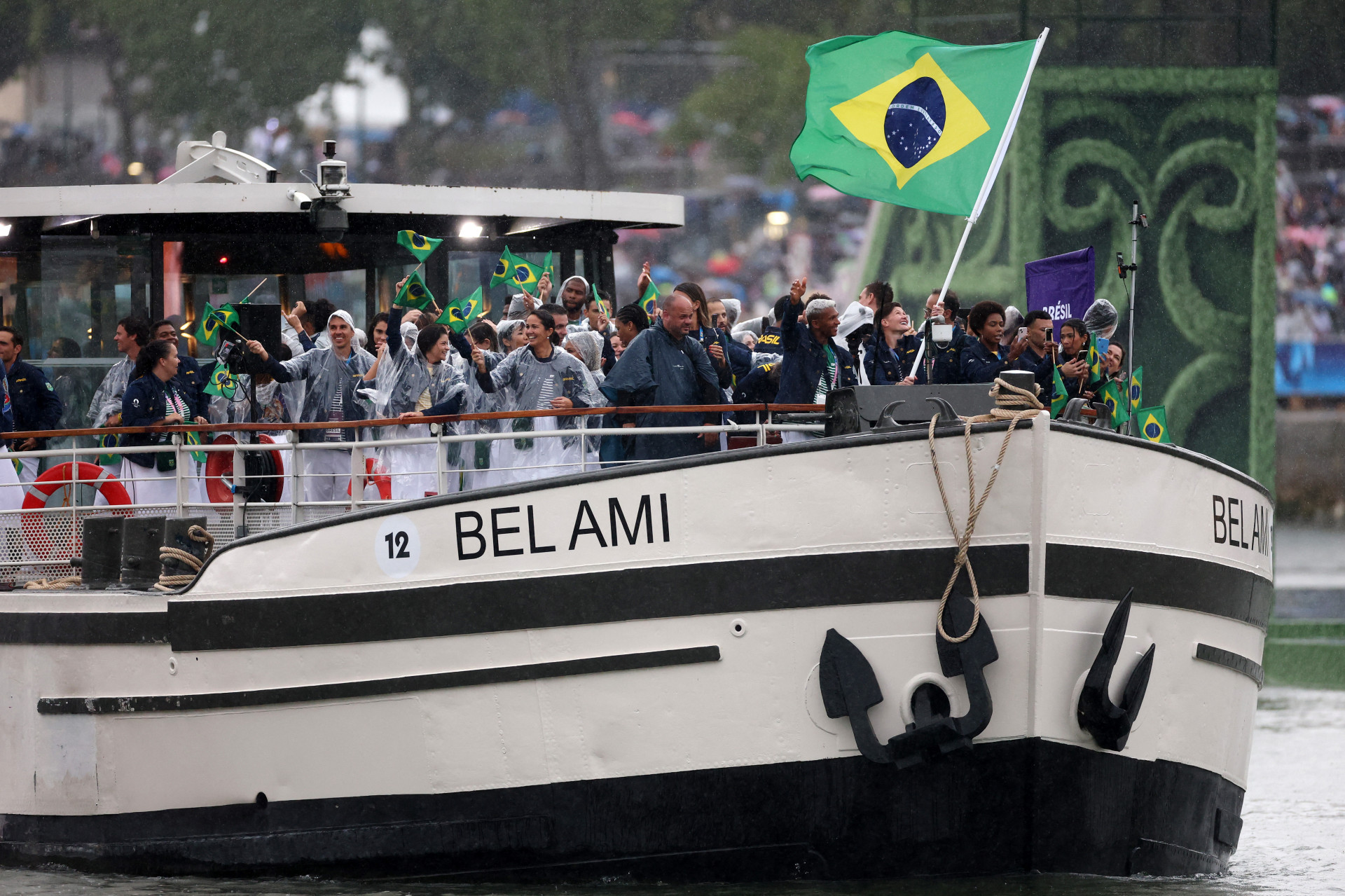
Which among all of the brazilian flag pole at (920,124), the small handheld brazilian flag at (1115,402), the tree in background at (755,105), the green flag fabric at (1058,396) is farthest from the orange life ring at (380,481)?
the tree in background at (755,105)

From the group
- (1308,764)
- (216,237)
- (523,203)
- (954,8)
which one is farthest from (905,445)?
(954,8)

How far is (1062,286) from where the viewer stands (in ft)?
31.1

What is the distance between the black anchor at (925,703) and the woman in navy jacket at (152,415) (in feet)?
11.2

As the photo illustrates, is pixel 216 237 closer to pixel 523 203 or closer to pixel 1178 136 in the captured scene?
pixel 523 203

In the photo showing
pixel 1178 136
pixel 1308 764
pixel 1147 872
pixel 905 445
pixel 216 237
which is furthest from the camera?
pixel 1178 136

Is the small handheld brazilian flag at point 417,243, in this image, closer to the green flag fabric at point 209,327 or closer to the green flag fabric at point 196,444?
the green flag fabric at point 209,327

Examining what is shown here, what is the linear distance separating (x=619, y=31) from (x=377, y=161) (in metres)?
5.79

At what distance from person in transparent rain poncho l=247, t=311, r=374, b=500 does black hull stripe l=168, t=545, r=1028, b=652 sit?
1.94m

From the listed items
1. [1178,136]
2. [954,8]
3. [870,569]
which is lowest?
[870,569]

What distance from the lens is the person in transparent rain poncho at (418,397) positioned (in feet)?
31.1

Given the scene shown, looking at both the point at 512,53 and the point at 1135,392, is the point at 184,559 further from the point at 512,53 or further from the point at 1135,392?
the point at 512,53

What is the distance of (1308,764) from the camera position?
12742 mm

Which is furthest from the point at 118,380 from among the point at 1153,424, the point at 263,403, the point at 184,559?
the point at 1153,424

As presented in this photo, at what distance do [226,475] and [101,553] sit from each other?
0.74 m
